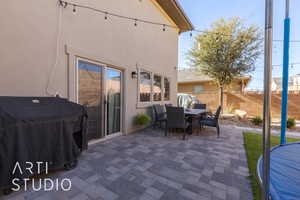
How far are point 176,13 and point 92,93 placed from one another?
5547 mm

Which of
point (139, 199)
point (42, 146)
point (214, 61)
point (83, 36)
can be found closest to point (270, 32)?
point (139, 199)

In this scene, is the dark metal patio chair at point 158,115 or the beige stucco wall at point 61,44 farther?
the dark metal patio chair at point 158,115

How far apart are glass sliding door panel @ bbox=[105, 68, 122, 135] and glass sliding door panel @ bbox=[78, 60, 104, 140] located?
0.28 meters

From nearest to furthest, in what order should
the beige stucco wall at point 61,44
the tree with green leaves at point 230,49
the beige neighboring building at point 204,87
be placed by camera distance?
the beige stucco wall at point 61,44
the tree with green leaves at point 230,49
the beige neighboring building at point 204,87

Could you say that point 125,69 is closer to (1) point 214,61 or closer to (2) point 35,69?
(2) point 35,69

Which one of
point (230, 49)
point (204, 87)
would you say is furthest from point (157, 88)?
point (204, 87)

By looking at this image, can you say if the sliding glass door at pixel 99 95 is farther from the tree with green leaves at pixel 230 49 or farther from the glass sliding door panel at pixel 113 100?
the tree with green leaves at pixel 230 49

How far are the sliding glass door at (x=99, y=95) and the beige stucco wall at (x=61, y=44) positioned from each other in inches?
9.9

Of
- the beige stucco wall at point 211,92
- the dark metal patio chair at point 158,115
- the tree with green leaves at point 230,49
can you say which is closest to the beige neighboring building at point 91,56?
the dark metal patio chair at point 158,115

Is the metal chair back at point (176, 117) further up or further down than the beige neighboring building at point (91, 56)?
further down

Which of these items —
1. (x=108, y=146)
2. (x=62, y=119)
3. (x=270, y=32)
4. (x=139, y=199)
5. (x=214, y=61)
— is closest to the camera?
(x=270, y=32)

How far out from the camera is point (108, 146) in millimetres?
3570

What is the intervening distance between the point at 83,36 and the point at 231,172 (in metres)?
4.06

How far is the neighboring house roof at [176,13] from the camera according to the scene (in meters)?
6.06
